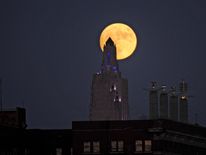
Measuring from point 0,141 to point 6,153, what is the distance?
8.87 ft

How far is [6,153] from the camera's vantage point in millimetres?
197625

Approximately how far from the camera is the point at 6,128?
198625mm

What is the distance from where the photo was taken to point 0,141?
19638cm

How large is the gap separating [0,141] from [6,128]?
3255 millimetres

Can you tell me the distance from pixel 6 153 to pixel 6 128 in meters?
4.50
